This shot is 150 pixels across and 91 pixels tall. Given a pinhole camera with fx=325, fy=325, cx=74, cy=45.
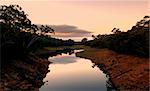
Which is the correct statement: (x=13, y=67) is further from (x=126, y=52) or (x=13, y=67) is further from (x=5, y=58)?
(x=126, y=52)

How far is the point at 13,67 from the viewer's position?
39406 mm

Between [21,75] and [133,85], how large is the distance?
1314cm

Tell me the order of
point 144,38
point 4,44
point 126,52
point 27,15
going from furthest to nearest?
point 27,15 → point 126,52 → point 144,38 → point 4,44

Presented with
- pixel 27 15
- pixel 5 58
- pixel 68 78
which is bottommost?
pixel 68 78

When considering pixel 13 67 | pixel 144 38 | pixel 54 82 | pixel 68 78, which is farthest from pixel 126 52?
pixel 13 67

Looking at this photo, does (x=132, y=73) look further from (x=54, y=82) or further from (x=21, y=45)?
(x=21, y=45)

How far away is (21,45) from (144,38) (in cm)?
1734

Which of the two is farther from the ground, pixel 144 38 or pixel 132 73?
pixel 144 38

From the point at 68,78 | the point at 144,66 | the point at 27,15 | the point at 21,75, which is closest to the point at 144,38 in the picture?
the point at 144,66

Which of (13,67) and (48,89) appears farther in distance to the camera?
(13,67)

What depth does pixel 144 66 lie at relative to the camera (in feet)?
128

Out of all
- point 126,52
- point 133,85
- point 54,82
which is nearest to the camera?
point 133,85

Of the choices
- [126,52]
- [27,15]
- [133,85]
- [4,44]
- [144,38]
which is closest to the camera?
[133,85]

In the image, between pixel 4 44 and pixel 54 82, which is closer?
pixel 4 44
